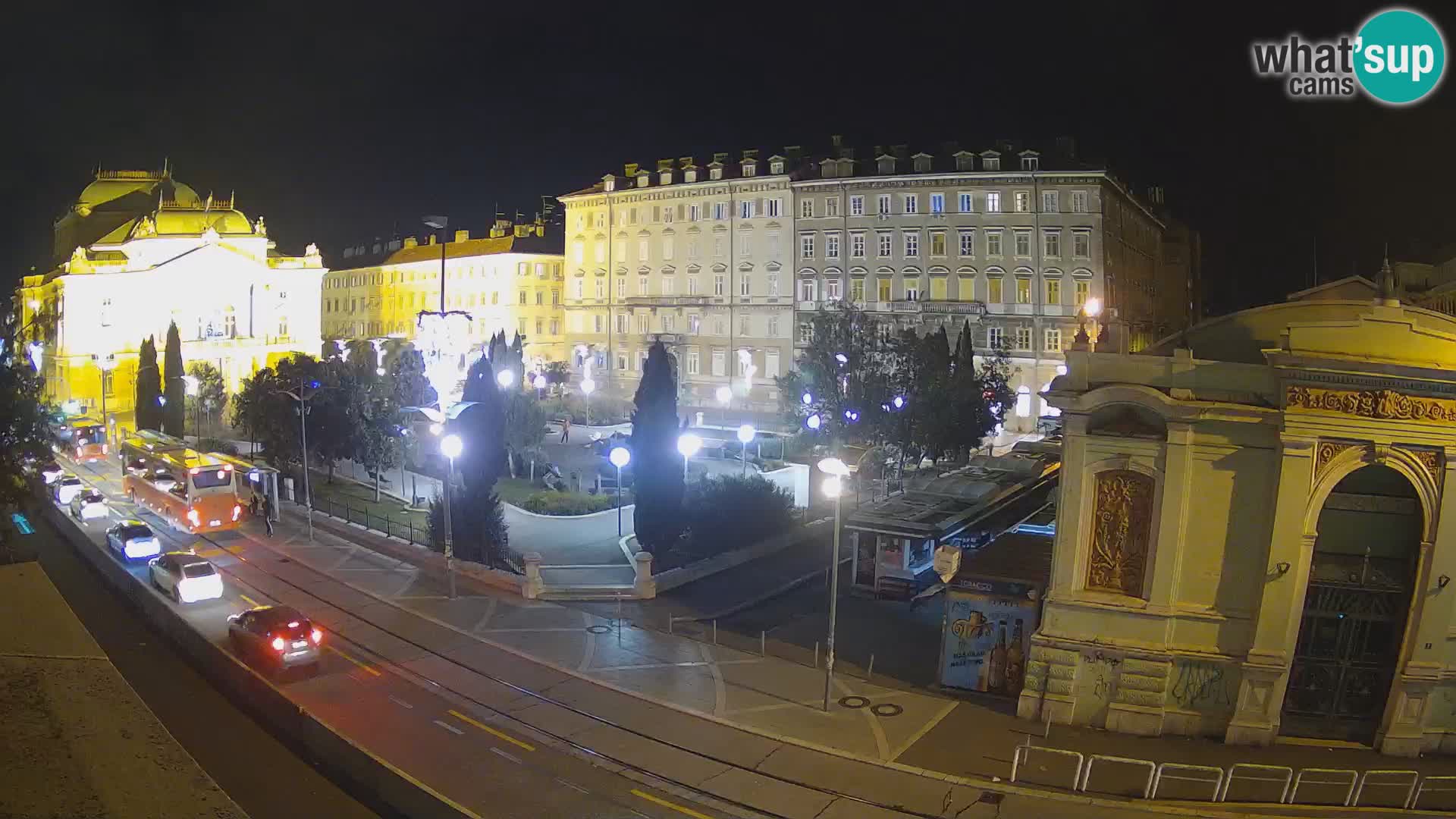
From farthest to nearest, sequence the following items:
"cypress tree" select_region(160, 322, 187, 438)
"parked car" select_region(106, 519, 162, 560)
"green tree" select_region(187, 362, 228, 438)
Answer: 1. "green tree" select_region(187, 362, 228, 438)
2. "cypress tree" select_region(160, 322, 187, 438)
3. "parked car" select_region(106, 519, 162, 560)

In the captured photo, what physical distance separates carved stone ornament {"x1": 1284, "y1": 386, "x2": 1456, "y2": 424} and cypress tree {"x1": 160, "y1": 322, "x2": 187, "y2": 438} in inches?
2264

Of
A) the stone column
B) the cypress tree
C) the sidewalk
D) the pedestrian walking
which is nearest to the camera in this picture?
the stone column

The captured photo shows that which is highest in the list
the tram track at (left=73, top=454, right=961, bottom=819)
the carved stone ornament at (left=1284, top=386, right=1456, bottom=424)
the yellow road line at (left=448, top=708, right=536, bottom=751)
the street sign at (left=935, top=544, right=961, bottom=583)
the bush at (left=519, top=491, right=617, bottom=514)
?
the carved stone ornament at (left=1284, top=386, right=1456, bottom=424)

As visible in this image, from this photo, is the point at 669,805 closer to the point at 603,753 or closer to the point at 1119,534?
the point at 603,753

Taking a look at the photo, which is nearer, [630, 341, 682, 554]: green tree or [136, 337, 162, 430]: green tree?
[630, 341, 682, 554]: green tree

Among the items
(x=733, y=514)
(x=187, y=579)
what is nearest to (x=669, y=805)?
(x=187, y=579)

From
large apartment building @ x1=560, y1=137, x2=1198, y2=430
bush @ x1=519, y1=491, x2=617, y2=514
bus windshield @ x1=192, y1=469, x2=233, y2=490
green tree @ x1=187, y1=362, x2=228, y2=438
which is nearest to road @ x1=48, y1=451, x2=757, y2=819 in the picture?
bus windshield @ x1=192, y1=469, x2=233, y2=490

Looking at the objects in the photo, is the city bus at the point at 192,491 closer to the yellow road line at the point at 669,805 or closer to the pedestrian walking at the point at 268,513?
the pedestrian walking at the point at 268,513

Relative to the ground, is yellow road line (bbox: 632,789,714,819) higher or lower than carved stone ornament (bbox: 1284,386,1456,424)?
lower

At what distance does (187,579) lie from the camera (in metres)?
25.9

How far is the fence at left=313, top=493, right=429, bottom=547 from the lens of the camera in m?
33.0

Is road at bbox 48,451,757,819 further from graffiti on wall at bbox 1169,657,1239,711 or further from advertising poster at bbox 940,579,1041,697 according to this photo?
graffiti on wall at bbox 1169,657,1239,711

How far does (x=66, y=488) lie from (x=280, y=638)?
96.7ft

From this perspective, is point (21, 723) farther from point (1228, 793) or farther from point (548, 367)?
point (548, 367)
